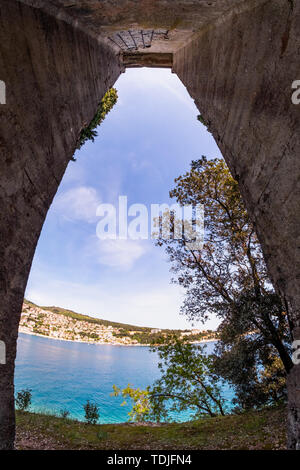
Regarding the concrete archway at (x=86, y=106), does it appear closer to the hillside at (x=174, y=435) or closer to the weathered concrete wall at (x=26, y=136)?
the weathered concrete wall at (x=26, y=136)

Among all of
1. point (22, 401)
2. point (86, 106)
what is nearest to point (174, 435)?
point (22, 401)

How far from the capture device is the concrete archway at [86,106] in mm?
2539

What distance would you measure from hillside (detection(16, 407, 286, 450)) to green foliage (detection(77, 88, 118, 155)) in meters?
11.5

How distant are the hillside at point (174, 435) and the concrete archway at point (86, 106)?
21.2 feet

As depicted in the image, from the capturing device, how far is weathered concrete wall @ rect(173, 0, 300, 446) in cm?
246

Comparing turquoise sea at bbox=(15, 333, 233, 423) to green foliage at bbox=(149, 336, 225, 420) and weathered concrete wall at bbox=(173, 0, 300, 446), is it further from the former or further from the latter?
weathered concrete wall at bbox=(173, 0, 300, 446)

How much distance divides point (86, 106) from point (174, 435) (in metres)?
12.5

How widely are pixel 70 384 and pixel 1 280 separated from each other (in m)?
51.7

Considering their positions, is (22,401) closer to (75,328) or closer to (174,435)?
(174,435)

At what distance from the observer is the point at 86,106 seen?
5.45 m

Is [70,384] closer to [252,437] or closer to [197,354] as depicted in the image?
[197,354]

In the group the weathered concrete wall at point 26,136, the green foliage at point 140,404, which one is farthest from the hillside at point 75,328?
the weathered concrete wall at point 26,136

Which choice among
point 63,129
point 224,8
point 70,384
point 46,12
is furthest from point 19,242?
point 70,384

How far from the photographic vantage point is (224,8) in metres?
4.14
